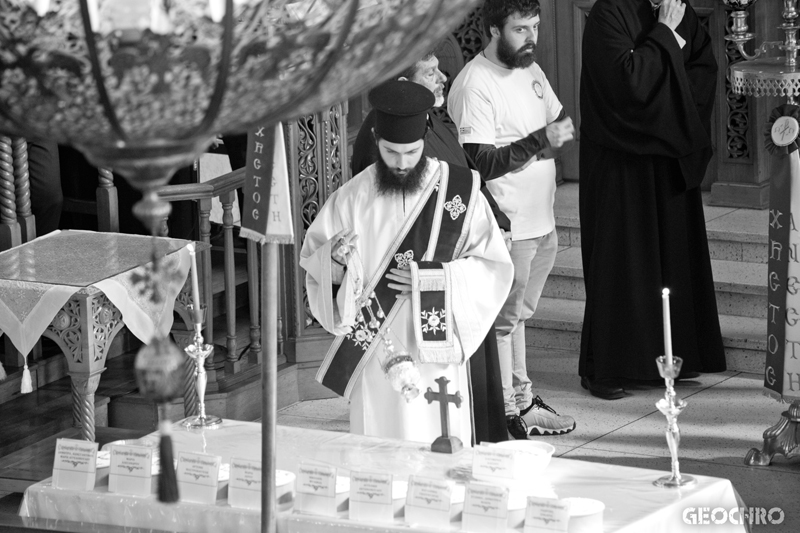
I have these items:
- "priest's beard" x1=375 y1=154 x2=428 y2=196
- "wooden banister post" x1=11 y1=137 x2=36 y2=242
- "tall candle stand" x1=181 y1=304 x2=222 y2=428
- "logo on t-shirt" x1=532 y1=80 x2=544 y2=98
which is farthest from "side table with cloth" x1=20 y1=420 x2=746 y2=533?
"logo on t-shirt" x1=532 y1=80 x2=544 y2=98

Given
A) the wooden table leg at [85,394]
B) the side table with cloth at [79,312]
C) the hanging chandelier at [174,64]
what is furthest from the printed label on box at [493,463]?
the hanging chandelier at [174,64]

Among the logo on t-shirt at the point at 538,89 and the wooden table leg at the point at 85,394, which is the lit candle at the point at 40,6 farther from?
the logo on t-shirt at the point at 538,89

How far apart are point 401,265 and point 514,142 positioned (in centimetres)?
104

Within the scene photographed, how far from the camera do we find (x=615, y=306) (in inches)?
261

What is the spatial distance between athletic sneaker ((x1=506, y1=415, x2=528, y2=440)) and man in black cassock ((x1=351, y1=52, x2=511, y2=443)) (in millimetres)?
692

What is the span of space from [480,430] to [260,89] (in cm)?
405

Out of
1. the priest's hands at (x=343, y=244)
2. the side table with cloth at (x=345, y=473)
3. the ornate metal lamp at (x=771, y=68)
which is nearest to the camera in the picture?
the side table with cloth at (x=345, y=473)

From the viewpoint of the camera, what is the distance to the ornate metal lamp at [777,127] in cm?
539

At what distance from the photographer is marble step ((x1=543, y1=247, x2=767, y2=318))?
731cm

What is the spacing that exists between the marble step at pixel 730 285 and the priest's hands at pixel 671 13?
5.75 ft

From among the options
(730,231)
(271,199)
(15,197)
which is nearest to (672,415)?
(271,199)

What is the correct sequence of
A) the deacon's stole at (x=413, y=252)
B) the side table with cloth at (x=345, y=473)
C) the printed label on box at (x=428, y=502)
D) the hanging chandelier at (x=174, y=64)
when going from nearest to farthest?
1. the hanging chandelier at (x=174, y=64)
2. the printed label on box at (x=428, y=502)
3. the side table with cloth at (x=345, y=473)
4. the deacon's stole at (x=413, y=252)

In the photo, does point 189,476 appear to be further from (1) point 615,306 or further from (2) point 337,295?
(1) point 615,306

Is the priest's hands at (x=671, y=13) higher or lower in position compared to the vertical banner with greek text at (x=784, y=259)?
higher
